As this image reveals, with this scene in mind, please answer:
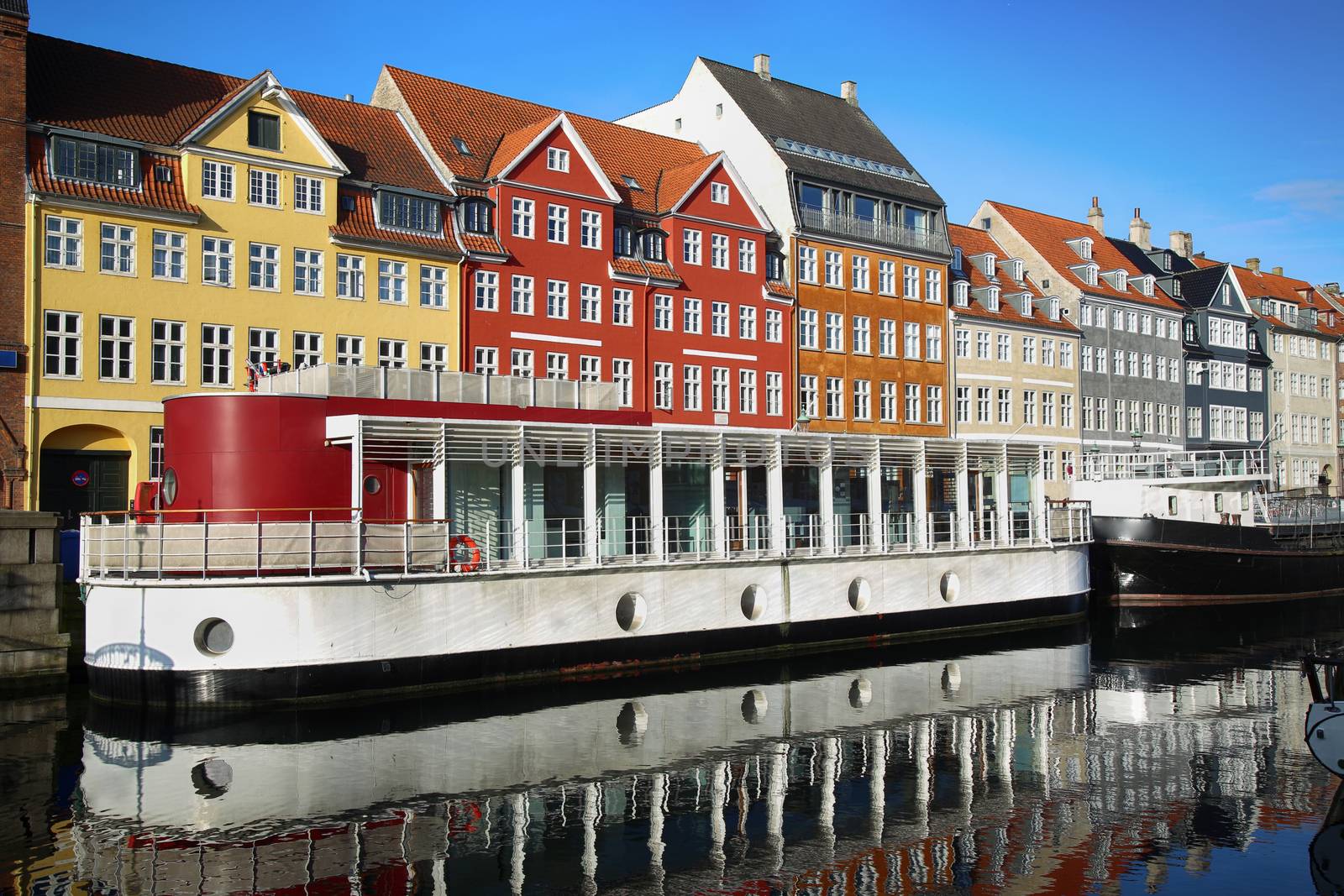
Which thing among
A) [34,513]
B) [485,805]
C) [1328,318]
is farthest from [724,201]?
[1328,318]

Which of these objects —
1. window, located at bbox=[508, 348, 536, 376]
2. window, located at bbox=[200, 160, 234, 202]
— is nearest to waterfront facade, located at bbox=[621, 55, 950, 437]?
window, located at bbox=[508, 348, 536, 376]

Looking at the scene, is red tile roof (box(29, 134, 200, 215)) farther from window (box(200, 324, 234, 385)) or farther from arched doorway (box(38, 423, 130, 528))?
arched doorway (box(38, 423, 130, 528))

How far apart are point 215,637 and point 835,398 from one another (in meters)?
32.1

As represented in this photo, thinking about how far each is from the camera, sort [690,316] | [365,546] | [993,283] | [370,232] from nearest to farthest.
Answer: [365,546], [370,232], [690,316], [993,283]

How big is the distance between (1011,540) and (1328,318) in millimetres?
56302

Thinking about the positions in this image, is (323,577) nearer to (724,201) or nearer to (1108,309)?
(724,201)

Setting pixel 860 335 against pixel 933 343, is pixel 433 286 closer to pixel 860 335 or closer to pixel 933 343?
pixel 860 335

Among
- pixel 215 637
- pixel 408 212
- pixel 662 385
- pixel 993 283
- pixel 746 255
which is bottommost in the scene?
pixel 215 637

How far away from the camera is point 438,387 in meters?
28.9

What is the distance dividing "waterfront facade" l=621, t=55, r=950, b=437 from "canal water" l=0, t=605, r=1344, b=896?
2519cm

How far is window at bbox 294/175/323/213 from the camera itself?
1432 inches

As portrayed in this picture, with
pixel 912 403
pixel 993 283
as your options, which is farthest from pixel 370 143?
pixel 993 283

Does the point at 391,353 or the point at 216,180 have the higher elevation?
the point at 216,180

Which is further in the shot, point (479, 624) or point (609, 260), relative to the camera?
point (609, 260)
